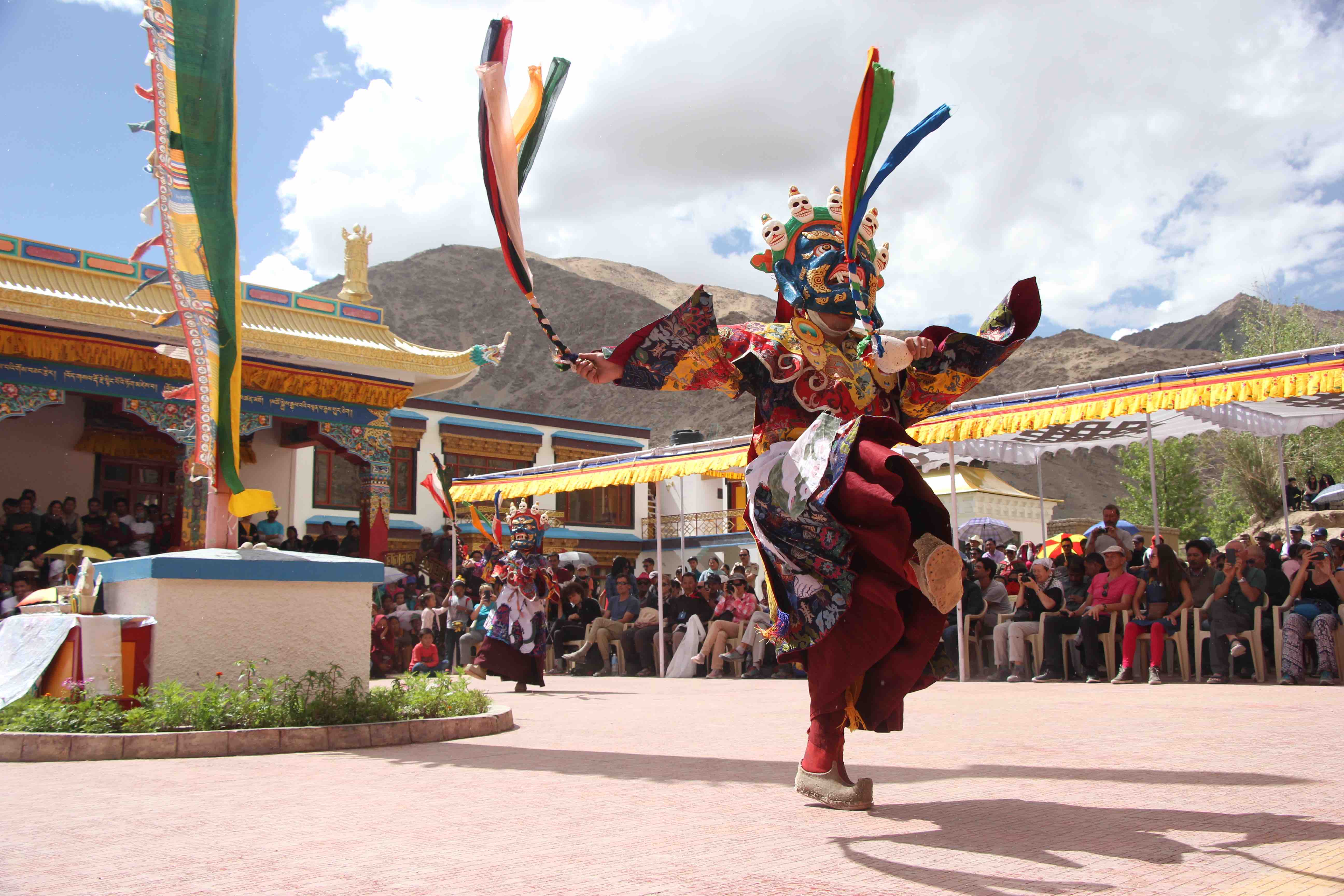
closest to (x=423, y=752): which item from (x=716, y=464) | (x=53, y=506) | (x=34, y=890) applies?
(x=34, y=890)

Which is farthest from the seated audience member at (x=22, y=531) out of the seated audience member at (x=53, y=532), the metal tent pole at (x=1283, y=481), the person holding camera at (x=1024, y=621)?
the metal tent pole at (x=1283, y=481)

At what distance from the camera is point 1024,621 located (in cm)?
1105

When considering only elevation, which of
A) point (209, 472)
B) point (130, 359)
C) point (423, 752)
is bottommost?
point (423, 752)

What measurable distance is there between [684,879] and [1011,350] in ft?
8.78

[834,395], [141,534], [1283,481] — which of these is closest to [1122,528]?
[1283,481]

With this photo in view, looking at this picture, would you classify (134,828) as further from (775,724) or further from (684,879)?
(775,724)

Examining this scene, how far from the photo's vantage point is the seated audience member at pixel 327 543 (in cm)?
1727

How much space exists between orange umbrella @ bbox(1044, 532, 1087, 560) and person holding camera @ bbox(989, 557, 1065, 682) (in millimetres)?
1575

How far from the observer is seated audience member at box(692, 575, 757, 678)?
44.4 ft

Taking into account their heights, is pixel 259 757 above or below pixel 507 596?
below

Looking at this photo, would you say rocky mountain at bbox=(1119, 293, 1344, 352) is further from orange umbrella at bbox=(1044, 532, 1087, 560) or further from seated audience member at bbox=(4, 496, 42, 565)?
seated audience member at bbox=(4, 496, 42, 565)

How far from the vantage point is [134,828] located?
11.7 ft

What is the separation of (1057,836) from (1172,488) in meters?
44.1

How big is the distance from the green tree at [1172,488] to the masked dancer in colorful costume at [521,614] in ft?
112
